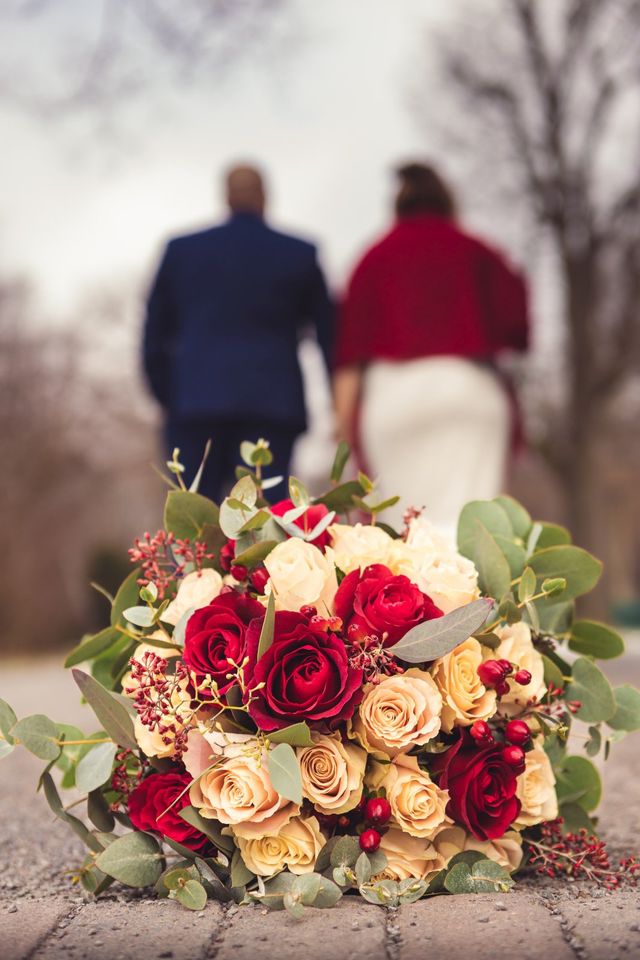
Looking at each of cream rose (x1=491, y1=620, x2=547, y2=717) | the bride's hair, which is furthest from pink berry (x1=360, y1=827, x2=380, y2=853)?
the bride's hair

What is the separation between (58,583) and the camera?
1317 cm

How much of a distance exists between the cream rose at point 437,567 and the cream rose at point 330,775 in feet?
0.99

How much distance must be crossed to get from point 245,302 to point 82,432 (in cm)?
1367

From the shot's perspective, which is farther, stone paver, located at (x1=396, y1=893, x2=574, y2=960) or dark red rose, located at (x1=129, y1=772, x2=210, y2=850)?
dark red rose, located at (x1=129, y1=772, x2=210, y2=850)

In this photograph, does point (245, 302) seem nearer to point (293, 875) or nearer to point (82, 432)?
point (293, 875)

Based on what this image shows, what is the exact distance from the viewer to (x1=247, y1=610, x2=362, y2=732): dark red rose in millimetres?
1664

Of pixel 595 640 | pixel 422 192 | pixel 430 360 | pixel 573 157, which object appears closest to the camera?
pixel 595 640

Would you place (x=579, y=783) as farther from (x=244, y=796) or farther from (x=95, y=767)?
(x=95, y=767)

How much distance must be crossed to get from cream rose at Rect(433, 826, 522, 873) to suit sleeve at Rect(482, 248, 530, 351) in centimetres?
320

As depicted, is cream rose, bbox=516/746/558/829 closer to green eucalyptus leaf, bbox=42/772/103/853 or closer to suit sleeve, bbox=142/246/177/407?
green eucalyptus leaf, bbox=42/772/103/853

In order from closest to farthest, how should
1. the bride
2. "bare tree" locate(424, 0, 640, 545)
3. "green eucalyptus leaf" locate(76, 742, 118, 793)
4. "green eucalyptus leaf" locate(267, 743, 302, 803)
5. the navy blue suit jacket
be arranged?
"green eucalyptus leaf" locate(267, 743, 302, 803) < "green eucalyptus leaf" locate(76, 742, 118, 793) < the navy blue suit jacket < the bride < "bare tree" locate(424, 0, 640, 545)

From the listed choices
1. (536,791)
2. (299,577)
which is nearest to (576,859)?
(536,791)

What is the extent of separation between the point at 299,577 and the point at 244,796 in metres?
0.36

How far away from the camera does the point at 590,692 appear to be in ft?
6.42
